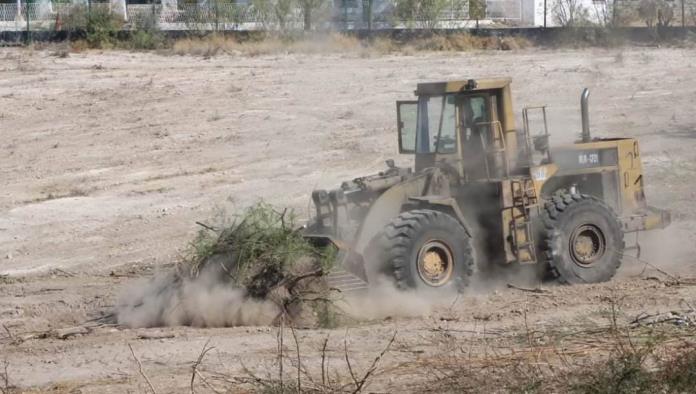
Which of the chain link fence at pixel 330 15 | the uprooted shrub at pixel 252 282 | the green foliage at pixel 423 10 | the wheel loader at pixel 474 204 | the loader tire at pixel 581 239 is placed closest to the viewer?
the uprooted shrub at pixel 252 282

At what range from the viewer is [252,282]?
44.1 feet

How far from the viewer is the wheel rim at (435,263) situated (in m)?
13.9

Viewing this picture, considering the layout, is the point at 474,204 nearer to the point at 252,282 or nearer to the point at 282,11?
the point at 252,282

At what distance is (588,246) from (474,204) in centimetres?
159

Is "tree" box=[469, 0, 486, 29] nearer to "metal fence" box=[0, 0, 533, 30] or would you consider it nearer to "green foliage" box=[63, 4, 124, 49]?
"metal fence" box=[0, 0, 533, 30]

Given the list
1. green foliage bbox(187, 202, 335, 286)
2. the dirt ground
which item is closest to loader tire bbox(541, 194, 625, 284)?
the dirt ground

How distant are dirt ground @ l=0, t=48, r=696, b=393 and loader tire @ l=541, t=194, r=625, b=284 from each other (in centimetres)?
40

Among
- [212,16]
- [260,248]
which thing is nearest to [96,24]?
[212,16]

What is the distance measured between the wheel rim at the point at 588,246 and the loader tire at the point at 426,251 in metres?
1.66

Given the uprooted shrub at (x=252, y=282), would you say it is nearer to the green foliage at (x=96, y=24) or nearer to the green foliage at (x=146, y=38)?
the green foliage at (x=146, y=38)

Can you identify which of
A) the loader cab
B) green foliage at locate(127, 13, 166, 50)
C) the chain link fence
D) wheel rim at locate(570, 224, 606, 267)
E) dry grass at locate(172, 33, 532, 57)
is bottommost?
wheel rim at locate(570, 224, 606, 267)

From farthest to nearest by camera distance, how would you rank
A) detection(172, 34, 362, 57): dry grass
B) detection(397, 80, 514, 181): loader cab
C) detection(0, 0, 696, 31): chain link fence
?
detection(0, 0, 696, 31): chain link fence < detection(172, 34, 362, 57): dry grass < detection(397, 80, 514, 181): loader cab

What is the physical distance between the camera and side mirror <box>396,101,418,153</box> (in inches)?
601

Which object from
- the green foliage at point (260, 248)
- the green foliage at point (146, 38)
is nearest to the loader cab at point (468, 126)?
the green foliage at point (260, 248)
